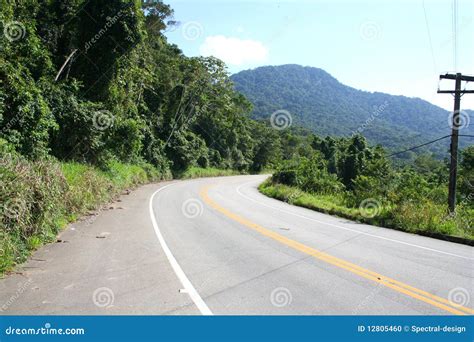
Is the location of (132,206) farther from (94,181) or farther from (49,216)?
(49,216)

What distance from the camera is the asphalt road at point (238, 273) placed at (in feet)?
17.5

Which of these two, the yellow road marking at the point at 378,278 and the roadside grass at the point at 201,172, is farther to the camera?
the roadside grass at the point at 201,172

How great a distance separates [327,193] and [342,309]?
21.9 metres

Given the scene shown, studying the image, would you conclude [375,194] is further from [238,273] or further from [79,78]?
[79,78]

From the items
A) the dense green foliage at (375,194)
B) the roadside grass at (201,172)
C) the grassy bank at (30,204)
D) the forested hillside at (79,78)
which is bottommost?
the roadside grass at (201,172)

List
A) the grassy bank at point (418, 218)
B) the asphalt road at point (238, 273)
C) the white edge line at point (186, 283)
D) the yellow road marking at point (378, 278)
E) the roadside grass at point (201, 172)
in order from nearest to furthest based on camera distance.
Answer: the white edge line at point (186, 283)
the asphalt road at point (238, 273)
the yellow road marking at point (378, 278)
the grassy bank at point (418, 218)
the roadside grass at point (201, 172)

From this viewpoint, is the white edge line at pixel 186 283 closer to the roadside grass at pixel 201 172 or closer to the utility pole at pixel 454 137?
the utility pole at pixel 454 137

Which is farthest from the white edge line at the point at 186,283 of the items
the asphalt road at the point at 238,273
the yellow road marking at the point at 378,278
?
the yellow road marking at the point at 378,278

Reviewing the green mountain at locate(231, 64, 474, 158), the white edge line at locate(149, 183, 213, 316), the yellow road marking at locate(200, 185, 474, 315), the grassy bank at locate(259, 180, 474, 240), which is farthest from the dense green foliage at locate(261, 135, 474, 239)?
the green mountain at locate(231, 64, 474, 158)

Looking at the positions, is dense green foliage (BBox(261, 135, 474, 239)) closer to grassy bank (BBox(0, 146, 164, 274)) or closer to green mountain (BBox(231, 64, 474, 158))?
grassy bank (BBox(0, 146, 164, 274))

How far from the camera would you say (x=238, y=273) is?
6.89 meters

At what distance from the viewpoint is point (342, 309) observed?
206 inches

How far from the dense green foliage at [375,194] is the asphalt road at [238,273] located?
179cm

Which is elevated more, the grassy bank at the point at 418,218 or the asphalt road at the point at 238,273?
the asphalt road at the point at 238,273
